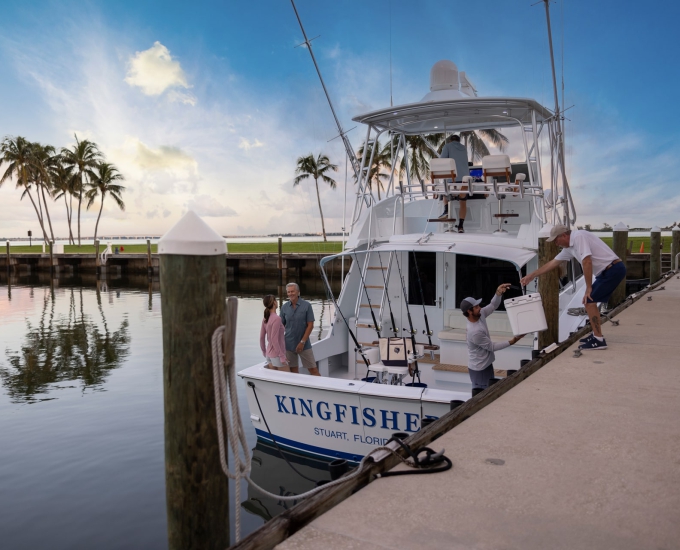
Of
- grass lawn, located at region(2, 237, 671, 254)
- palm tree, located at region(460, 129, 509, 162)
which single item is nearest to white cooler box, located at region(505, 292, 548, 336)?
palm tree, located at region(460, 129, 509, 162)

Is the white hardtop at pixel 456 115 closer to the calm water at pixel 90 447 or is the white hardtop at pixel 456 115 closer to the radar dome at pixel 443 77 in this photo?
the radar dome at pixel 443 77

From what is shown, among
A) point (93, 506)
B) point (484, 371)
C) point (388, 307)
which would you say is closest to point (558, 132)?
point (388, 307)

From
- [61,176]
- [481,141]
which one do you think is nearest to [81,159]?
[61,176]

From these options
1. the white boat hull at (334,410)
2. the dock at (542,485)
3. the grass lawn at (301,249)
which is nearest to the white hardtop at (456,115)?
the white boat hull at (334,410)

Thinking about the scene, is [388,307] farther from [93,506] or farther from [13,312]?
[13,312]

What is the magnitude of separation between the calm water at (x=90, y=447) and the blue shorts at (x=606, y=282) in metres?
4.05

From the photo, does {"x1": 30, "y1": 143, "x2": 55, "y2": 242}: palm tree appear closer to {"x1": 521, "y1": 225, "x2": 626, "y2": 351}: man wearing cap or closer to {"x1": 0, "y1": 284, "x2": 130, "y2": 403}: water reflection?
{"x1": 0, "y1": 284, "x2": 130, "y2": 403}: water reflection

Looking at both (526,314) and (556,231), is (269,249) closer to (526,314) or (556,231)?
(526,314)

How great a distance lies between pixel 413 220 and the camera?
1133 centimetres

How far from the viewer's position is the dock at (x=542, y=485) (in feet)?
9.39

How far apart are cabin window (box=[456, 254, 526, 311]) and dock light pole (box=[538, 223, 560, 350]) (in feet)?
5.69

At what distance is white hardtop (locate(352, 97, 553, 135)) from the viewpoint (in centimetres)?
1007

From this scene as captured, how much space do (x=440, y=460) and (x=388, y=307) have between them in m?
6.84

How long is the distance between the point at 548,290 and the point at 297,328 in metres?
3.48
